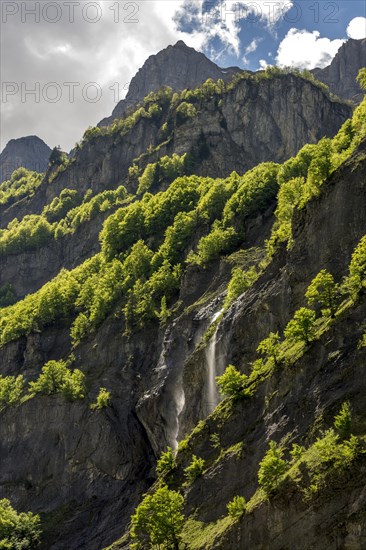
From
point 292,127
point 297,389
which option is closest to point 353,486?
point 297,389

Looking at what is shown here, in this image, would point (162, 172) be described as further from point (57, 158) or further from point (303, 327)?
point (303, 327)

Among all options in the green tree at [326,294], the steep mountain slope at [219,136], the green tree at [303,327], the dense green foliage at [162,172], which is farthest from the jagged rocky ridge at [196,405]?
the steep mountain slope at [219,136]

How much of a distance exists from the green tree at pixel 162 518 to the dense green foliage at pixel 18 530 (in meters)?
24.8

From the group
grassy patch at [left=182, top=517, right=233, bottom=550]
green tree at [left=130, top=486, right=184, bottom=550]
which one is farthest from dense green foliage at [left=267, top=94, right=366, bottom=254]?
grassy patch at [left=182, top=517, right=233, bottom=550]

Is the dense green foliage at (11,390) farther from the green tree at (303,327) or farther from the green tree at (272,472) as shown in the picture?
the green tree at (272,472)

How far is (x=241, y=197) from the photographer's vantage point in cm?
8331

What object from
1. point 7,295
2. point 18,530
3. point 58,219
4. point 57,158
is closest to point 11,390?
point 18,530

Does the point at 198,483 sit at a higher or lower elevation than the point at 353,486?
higher

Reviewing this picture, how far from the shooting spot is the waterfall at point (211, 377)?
5669cm

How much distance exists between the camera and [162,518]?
39.0m

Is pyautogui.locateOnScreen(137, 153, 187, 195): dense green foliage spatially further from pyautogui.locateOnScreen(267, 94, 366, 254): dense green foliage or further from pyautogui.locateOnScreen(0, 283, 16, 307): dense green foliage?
pyautogui.locateOnScreen(267, 94, 366, 254): dense green foliage

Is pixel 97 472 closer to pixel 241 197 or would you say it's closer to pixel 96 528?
pixel 96 528

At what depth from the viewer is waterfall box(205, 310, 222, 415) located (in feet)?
186

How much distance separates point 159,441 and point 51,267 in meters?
90.9
